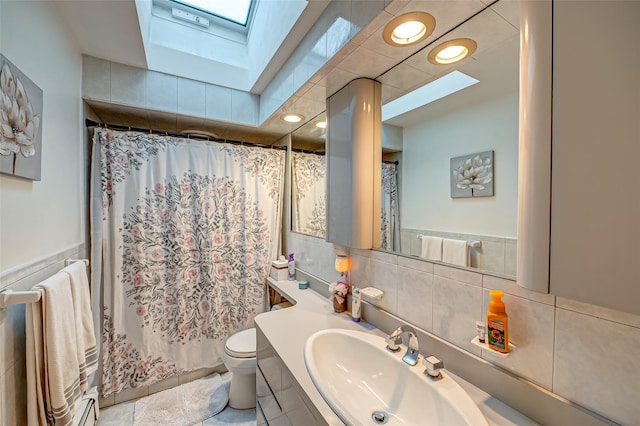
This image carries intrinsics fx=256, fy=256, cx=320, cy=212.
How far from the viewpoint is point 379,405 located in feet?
3.06

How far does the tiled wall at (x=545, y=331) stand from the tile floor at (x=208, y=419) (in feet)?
4.45

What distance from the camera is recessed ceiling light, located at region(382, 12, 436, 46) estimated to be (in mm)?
913

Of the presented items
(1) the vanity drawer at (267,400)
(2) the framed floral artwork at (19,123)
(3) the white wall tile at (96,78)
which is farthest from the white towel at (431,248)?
(3) the white wall tile at (96,78)

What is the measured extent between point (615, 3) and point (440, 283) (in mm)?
848

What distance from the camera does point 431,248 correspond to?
1089 millimetres

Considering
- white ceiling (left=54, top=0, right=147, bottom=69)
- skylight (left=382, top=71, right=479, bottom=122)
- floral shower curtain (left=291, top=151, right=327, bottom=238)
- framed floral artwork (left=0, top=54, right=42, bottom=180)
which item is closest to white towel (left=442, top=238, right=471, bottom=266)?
skylight (left=382, top=71, right=479, bottom=122)

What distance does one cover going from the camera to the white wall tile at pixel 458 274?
89 cm

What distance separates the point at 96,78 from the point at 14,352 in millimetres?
1553

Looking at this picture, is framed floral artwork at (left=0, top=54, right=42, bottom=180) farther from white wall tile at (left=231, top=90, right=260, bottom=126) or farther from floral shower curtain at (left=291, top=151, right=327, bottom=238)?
floral shower curtain at (left=291, top=151, right=327, bottom=238)

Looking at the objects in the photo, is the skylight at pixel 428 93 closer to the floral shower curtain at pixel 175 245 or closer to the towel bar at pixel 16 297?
the floral shower curtain at pixel 175 245

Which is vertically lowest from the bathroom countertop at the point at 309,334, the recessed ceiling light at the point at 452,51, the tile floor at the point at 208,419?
the tile floor at the point at 208,419

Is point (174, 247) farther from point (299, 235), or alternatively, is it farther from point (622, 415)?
point (622, 415)

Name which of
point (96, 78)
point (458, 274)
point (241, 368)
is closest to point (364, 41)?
point (458, 274)

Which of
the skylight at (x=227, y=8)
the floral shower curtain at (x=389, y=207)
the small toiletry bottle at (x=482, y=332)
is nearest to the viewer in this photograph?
the small toiletry bottle at (x=482, y=332)
